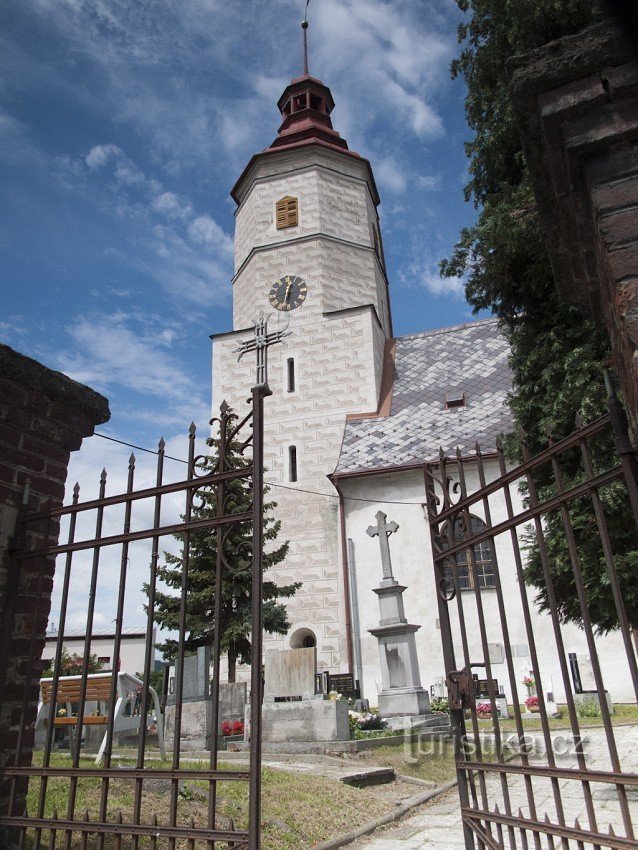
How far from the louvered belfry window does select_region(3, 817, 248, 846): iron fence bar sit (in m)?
22.5

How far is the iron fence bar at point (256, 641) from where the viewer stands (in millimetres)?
2848

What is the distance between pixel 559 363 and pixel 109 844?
21.9 feet

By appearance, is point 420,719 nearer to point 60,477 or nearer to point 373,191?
point 60,477

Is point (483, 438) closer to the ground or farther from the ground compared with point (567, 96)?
farther from the ground

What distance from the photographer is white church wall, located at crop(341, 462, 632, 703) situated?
16375 mm

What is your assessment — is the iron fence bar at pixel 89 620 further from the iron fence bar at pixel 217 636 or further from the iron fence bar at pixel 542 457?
the iron fence bar at pixel 542 457

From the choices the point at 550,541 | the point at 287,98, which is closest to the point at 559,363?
the point at 550,541

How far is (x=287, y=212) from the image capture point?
→ 24219 mm

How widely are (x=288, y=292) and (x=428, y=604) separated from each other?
1136 cm

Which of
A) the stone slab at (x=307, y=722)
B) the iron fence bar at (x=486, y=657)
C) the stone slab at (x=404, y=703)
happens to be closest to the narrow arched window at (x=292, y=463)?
the stone slab at (x=404, y=703)

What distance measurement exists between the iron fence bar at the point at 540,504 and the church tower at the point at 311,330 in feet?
50.5

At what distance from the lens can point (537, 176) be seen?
98.5 inches

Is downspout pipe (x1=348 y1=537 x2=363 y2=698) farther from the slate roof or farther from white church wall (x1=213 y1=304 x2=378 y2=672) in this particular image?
the slate roof

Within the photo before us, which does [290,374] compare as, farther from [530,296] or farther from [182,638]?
[182,638]
